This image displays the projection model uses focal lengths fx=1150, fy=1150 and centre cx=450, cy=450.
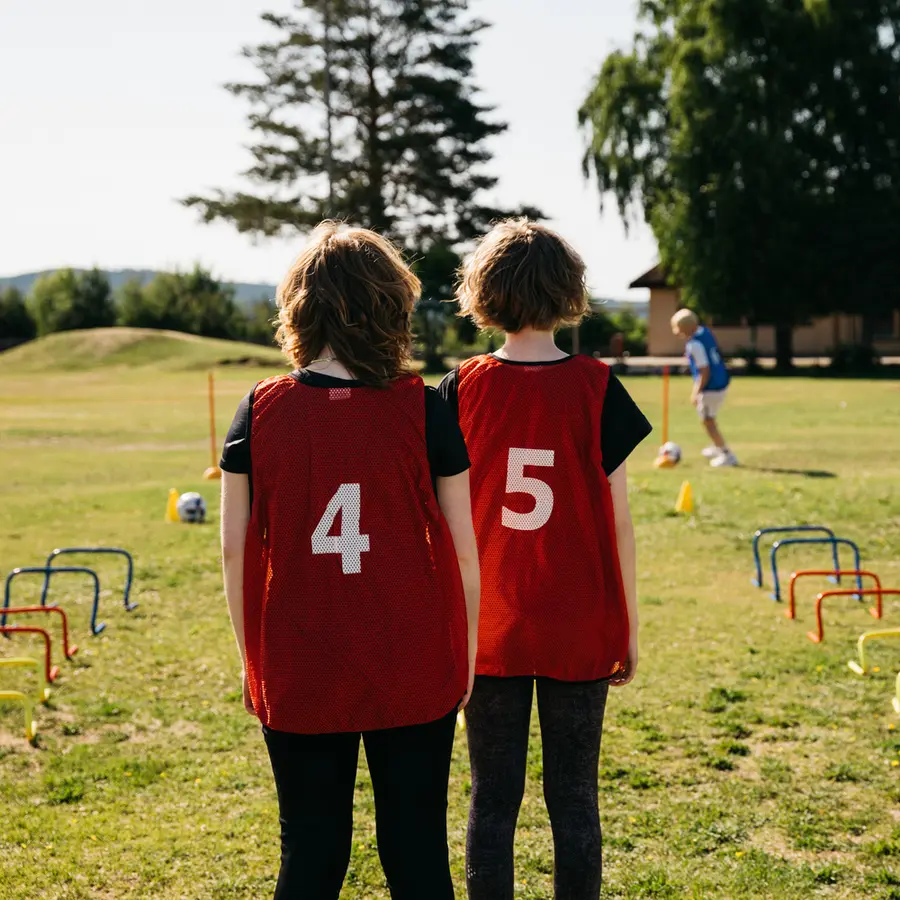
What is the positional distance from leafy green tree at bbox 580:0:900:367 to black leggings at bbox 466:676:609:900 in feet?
123

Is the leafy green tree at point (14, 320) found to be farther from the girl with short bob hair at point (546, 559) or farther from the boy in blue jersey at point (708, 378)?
the girl with short bob hair at point (546, 559)

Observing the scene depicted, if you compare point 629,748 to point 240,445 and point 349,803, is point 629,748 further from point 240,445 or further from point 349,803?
point 240,445

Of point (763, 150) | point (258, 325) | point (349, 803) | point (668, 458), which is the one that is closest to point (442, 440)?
point (349, 803)

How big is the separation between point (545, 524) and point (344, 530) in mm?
688

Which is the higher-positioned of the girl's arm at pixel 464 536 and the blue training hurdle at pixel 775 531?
the girl's arm at pixel 464 536

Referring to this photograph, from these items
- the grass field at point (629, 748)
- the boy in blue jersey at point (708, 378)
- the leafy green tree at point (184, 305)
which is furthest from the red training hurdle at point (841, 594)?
the leafy green tree at point (184, 305)

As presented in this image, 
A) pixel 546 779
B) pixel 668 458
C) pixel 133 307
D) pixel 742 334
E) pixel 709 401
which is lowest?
pixel 668 458

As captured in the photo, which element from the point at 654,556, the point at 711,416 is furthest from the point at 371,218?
the point at 654,556

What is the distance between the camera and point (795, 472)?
49.5 feet

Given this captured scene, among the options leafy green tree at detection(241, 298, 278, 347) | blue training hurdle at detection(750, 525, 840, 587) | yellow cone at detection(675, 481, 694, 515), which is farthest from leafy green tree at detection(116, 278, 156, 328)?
blue training hurdle at detection(750, 525, 840, 587)

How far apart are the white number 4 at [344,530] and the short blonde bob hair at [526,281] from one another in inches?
31.4

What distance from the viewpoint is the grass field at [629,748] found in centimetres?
413

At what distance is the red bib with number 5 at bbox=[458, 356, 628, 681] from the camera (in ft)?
9.87

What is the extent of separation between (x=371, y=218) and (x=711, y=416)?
33.7 metres
